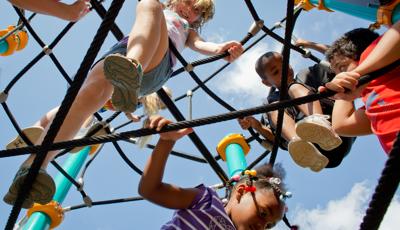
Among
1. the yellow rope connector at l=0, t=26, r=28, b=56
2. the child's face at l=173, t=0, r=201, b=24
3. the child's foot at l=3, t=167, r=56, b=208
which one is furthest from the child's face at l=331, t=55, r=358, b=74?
the yellow rope connector at l=0, t=26, r=28, b=56

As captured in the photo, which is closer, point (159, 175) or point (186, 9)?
point (159, 175)

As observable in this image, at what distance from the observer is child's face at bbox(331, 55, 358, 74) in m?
1.53

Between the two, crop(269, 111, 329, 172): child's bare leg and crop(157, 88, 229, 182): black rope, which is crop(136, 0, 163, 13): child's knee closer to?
crop(157, 88, 229, 182): black rope

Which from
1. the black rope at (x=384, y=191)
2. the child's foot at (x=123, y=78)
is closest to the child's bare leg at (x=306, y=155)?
the child's foot at (x=123, y=78)

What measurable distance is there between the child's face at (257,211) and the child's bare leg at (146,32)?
1.71ft

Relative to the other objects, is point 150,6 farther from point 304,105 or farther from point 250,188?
point 304,105

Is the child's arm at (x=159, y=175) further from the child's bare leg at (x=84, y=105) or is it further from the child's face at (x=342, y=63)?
the child's face at (x=342, y=63)

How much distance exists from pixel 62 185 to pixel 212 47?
1.16 meters

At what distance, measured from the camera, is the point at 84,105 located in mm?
1415

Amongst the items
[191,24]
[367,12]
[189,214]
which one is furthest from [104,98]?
[191,24]

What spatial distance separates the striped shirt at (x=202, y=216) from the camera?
1.31m

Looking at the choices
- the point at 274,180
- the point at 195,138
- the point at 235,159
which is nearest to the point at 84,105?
the point at 195,138

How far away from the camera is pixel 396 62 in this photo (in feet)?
3.83

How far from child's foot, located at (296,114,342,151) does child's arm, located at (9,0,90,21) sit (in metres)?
0.88
